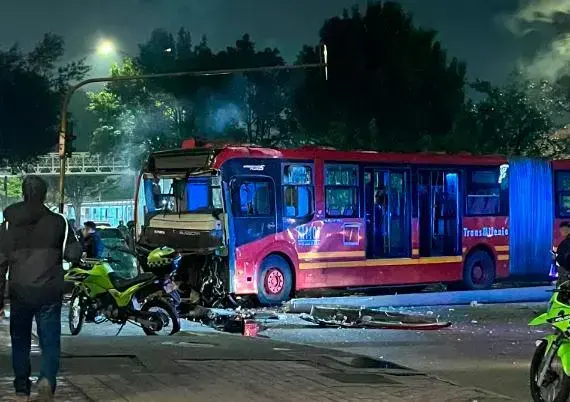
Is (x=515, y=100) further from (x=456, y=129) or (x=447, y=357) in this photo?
(x=447, y=357)

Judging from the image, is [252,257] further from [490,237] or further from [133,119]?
[133,119]

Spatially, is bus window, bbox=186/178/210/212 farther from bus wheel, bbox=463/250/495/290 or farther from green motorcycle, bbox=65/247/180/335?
bus wheel, bbox=463/250/495/290

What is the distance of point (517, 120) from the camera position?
4150 centimetres

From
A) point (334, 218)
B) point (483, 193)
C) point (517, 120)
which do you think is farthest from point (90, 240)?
point (517, 120)

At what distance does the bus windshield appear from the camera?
1650cm

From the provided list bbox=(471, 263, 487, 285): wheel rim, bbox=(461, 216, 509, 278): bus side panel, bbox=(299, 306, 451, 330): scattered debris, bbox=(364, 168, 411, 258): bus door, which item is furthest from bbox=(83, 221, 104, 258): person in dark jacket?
bbox=(471, 263, 487, 285): wheel rim

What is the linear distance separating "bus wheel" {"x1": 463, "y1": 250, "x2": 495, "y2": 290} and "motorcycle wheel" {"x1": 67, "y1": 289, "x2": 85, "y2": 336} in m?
10.8

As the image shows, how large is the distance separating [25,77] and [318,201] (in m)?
17.7

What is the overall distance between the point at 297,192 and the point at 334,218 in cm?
109

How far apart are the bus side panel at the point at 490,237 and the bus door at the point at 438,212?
1.00 ft

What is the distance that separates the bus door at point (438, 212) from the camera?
19.7 m

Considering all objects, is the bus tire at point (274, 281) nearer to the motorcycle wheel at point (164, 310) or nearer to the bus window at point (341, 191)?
the bus window at point (341, 191)

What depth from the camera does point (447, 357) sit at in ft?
34.8

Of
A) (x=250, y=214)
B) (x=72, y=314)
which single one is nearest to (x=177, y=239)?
(x=250, y=214)
